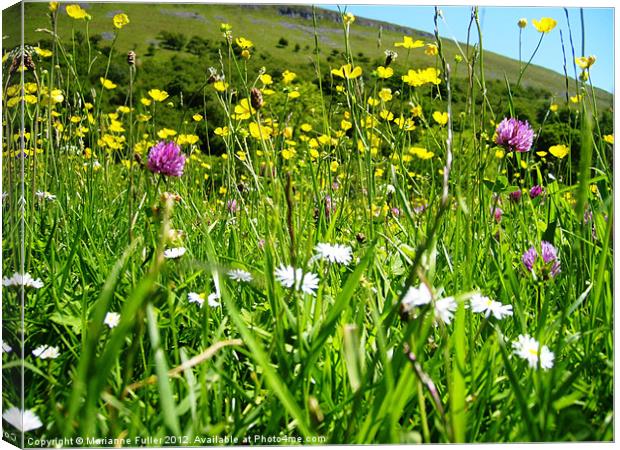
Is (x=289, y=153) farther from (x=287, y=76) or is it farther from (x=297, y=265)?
(x=297, y=265)

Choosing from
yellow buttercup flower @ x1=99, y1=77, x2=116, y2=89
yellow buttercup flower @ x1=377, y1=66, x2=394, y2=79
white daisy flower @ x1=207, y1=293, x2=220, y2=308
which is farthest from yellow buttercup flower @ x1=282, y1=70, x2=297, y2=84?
white daisy flower @ x1=207, y1=293, x2=220, y2=308

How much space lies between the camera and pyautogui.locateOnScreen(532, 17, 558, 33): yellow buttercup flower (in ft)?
2.70

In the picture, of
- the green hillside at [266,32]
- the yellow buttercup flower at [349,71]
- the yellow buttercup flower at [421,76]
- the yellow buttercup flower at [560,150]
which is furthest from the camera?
the yellow buttercup flower at [560,150]

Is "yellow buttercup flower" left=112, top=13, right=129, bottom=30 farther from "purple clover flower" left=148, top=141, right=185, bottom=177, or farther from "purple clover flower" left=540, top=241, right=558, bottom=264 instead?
"purple clover flower" left=540, top=241, right=558, bottom=264

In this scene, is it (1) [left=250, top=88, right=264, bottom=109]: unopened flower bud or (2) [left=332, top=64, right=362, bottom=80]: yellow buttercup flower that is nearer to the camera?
(1) [left=250, top=88, right=264, bottom=109]: unopened flower bud

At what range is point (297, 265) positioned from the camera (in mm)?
757

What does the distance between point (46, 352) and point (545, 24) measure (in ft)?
2.45

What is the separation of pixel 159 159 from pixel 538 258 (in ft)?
1.66

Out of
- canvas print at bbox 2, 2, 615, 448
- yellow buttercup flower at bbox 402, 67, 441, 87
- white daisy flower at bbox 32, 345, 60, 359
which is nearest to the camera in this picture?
canvas print at bbox 2, 2, 615, 448

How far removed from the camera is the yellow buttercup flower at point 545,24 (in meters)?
0.82

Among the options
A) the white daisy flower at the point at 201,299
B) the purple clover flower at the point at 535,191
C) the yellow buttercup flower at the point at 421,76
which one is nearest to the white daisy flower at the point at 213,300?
the white daisy flower at the point at 201,299

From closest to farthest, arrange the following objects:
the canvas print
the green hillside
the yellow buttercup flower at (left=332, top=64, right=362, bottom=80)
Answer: the canvas print, the green hillside, the yellow buttercup flower at (left=332, top=64, right=362, bottom=80)

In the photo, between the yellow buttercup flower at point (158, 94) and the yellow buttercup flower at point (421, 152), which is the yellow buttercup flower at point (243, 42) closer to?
the yellow buttercup flower at point (158, 94)

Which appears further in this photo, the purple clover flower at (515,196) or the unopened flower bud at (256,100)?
the purple clover flower at (515,196)
